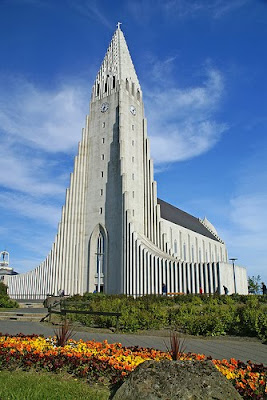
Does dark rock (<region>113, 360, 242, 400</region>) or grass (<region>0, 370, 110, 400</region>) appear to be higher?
dark rock (<region>113, 360, 242, 400</region>)

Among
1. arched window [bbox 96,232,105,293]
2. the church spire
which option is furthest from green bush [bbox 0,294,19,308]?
the church spire

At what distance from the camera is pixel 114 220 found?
40250 millimetres

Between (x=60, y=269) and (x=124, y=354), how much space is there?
126ft

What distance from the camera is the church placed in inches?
1401

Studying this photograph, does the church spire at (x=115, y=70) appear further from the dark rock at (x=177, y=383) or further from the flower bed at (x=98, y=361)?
the dark rock at (x=177, y=383)

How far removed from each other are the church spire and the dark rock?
44390 mm

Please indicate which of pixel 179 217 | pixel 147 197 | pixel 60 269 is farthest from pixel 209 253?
pixel 60 269

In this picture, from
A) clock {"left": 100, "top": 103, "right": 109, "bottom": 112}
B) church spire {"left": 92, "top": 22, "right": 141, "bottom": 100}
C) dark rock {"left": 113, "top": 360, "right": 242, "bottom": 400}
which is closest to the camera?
dark rock {"left": 113, "top": 360, "right": 242, "bottom": 400}

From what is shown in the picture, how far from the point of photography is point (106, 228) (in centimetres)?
4103

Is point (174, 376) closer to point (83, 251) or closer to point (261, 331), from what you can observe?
point (261, 331)

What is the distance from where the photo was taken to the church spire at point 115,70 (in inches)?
1829

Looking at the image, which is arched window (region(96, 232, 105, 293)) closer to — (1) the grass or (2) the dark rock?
(1) the grass

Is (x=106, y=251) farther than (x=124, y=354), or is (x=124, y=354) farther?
(x=106, y=251)

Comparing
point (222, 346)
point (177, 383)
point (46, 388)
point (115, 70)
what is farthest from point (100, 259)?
point (177, 383)
